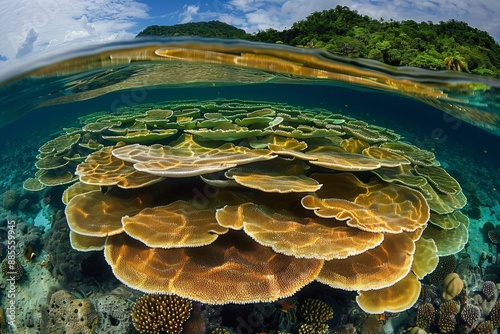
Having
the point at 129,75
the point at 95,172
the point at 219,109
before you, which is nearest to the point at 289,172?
the point at 95,172

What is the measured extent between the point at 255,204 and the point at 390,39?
8144mm

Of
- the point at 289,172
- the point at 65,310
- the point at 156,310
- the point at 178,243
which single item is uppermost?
the point at 289,172

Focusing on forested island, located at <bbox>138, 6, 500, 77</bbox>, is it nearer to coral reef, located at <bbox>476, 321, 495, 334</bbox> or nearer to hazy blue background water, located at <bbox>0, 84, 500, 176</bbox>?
hazy blue background water, located at <bbox>0, 84, 500, 176</bbox>

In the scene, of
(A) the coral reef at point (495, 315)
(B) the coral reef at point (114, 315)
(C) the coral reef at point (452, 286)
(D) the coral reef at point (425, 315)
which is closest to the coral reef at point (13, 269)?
(B) the coral reef at point (114, 315)

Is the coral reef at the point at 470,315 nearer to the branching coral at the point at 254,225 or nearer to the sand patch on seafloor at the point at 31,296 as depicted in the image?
the branching coral at the point at 254,225

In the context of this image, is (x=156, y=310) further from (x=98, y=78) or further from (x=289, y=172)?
(x=98, y=78)

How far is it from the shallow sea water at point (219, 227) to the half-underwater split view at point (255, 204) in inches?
1.2

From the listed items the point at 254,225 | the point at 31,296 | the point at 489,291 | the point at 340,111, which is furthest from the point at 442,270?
the point at 340,111

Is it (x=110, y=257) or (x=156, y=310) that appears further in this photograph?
(x=156, y=310)

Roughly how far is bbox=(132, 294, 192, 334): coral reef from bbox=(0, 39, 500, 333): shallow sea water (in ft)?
0.96

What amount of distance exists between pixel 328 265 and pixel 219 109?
6.50 m

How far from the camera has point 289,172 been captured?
16.2ft

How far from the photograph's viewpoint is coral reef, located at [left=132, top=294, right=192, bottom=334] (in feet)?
14.5

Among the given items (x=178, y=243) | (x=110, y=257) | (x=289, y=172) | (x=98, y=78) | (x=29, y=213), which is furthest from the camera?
(x=98, y=78)
